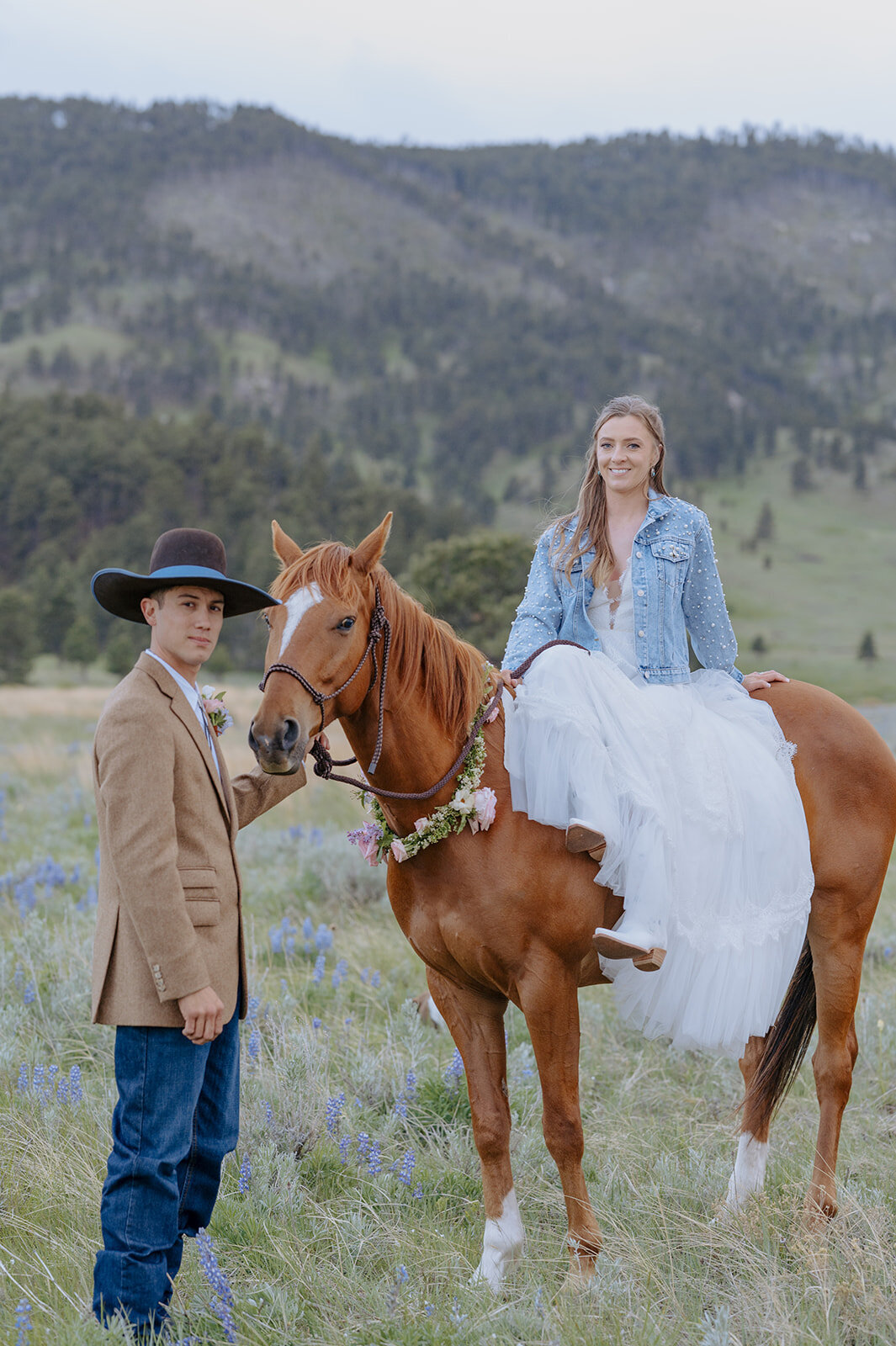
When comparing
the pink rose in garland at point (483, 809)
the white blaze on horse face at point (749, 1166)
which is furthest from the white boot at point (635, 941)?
the white blaze on horse face at point (749, 1166)

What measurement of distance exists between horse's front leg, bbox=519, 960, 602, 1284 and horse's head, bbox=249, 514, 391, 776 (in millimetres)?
1096

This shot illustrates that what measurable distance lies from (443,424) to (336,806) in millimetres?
111643

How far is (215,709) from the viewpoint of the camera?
10.4 feet

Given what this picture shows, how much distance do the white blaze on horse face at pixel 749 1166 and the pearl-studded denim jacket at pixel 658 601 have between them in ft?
6.30

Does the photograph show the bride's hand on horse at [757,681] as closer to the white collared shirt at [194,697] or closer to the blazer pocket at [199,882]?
the white collared shirt at [194,697]

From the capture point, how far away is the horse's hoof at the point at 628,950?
3.07 meters

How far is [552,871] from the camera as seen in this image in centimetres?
320

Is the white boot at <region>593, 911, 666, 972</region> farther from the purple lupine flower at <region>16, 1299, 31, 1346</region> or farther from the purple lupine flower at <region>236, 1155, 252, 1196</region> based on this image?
the purple lupine flower at <region>16, 1299, 31, 1346</region>

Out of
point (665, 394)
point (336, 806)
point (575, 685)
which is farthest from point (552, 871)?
point (665, 394)

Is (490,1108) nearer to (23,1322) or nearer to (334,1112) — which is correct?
(334,1112)

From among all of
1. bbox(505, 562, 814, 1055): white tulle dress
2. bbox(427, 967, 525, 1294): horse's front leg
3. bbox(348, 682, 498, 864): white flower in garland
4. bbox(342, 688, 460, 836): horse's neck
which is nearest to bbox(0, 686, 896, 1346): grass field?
bbox(427, 967, 525, 1294): horse's front leg

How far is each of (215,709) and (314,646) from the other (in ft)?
1.83

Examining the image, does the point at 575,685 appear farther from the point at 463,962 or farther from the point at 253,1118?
the point at 253,1118

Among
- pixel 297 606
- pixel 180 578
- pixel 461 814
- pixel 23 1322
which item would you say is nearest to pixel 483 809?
pixel 461 814
